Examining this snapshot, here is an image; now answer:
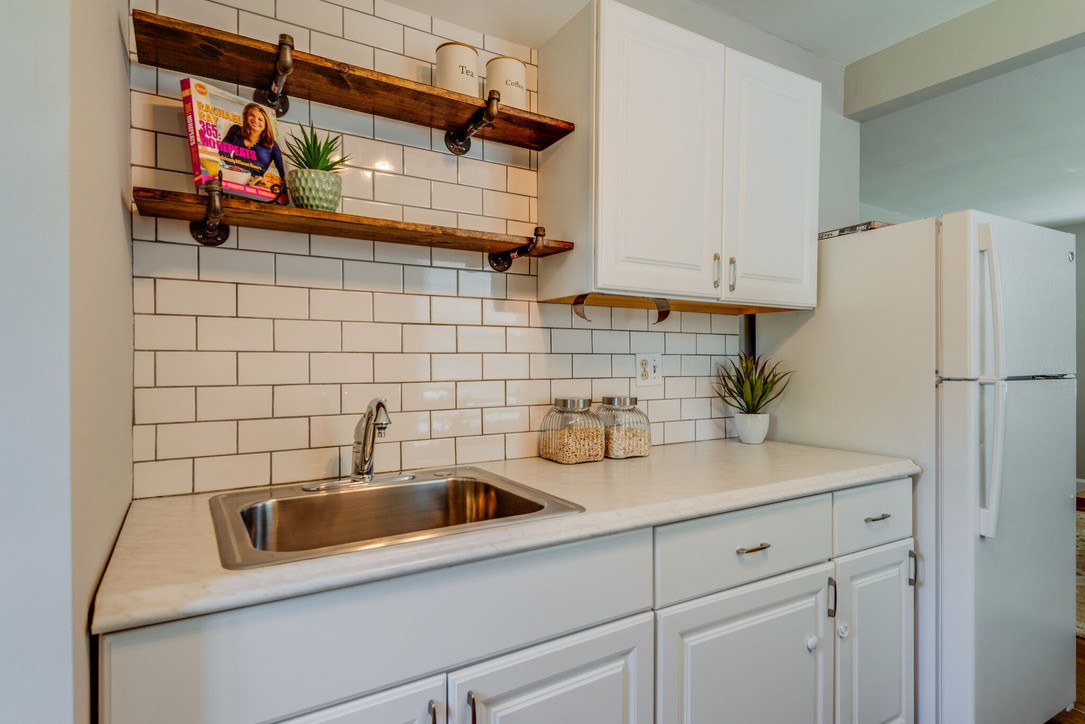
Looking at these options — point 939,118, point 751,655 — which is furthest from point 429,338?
point 939,118

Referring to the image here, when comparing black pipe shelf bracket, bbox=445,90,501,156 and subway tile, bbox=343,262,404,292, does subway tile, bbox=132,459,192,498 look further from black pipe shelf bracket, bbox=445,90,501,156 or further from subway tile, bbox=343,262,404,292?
black pipe shelf bracket, bbox=445,90,501,156

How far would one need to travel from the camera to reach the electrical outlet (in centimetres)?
205

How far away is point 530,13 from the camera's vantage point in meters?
1.74

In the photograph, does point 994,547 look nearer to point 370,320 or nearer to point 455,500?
point 455,500

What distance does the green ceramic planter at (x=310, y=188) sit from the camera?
1336 mm

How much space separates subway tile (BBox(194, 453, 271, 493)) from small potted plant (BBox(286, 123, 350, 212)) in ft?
2.07

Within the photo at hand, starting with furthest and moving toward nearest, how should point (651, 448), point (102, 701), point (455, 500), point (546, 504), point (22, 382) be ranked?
point (651, 448), point (455, 500), point (546, 504), point (102, 701), point (22, 382)

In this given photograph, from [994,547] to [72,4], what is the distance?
240 centimetres

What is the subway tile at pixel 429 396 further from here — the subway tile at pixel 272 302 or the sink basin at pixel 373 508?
the subway tile at pixel 272 302

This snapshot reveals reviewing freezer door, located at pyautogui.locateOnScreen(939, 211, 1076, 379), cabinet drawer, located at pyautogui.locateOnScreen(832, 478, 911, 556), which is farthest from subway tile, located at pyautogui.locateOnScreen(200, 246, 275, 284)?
freezer door, located at pyautogui.locateOnScreen(939, 211, 1076, 379)

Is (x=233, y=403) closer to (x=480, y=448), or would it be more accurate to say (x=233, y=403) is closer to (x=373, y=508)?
(x=373, y=508)

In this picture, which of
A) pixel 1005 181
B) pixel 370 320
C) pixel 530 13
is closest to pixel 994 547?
pixel 370 320

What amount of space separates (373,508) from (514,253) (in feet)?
2.60

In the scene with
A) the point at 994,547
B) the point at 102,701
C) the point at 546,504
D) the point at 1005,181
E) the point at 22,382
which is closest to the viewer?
the point at 22,382
